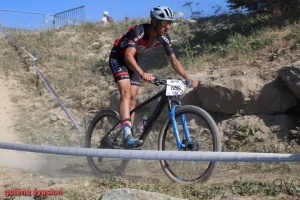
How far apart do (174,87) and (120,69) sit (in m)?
0.74

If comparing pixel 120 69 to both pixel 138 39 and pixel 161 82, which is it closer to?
pixel 138 39

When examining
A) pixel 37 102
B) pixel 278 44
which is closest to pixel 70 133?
pixel 37 102

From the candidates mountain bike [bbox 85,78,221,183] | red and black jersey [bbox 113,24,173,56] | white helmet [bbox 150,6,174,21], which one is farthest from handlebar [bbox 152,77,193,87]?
white helmet [bbox 150,6,174,21]

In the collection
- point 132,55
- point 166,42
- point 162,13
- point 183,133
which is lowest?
point 183,133

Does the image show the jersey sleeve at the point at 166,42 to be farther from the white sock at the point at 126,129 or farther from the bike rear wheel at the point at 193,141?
the white sock at the point at 126,129

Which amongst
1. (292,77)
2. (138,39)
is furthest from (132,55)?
(292,77)

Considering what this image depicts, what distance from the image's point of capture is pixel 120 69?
5.41 m

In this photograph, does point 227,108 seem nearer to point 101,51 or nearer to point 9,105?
point 9,105

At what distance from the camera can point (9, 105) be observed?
34.4ft

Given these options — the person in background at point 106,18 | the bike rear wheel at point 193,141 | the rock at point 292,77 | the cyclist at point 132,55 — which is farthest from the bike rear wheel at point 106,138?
the person in background at point 106,18

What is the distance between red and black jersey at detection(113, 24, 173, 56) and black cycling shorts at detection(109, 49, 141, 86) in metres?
0.07

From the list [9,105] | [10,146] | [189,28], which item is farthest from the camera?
[189,28]

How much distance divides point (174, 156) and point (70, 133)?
16.8 feet

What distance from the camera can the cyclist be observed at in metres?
5.11
